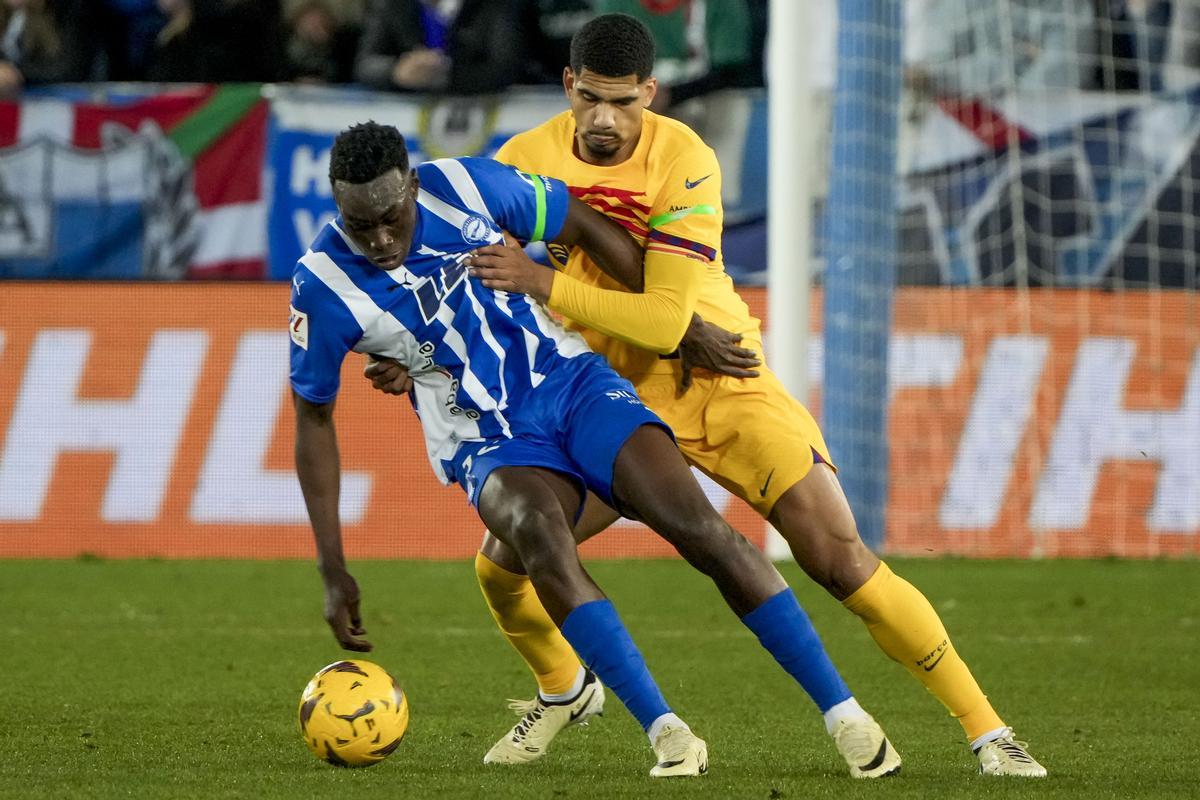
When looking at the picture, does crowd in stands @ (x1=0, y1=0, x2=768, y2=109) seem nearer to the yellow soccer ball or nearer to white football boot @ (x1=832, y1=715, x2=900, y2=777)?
the yellow soccer ball

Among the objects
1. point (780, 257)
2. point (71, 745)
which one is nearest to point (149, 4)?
point (780, 257)

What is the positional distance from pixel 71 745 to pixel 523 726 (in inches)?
50.7

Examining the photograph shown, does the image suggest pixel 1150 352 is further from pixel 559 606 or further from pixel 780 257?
pixel 559 606

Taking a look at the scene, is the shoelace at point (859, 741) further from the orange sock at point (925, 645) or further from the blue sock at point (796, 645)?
the orange sock at point (925, 645)

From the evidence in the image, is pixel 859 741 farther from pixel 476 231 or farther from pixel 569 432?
pixel 476 231

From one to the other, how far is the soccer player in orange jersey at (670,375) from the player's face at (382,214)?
223 millimetres

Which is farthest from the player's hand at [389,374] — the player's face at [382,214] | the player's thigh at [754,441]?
the player's thigh at [754,441]

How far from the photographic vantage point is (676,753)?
15.0 feet

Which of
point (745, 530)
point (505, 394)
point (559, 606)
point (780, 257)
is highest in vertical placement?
point (505, 394)

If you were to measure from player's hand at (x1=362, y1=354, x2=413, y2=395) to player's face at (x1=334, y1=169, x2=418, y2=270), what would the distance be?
0.27m

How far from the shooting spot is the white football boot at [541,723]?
16.9 ft

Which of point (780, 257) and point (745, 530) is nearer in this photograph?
point (780, 257)

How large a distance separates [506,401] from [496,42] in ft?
26.9

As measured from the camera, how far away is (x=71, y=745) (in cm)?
526
